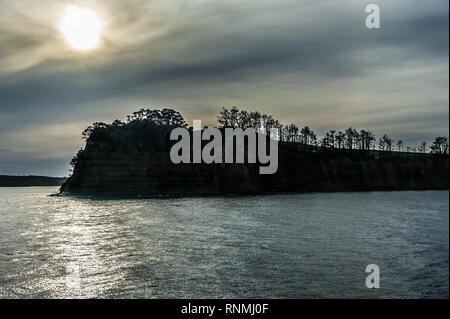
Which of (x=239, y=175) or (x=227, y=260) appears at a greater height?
(x=239, y=175)

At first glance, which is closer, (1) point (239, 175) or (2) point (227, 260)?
(2) point (227, 260)

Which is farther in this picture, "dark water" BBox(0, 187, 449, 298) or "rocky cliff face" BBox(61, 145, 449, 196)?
"rocky cliff face" BBox(61, 145, 449, 196)

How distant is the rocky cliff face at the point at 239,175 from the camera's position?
148875 millimetres

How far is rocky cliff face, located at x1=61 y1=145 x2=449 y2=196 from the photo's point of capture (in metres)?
149

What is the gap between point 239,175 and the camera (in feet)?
509

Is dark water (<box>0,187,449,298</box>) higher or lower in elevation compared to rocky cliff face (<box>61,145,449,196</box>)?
lower

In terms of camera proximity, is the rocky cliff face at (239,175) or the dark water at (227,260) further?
the rocky cliff face at (239,175)

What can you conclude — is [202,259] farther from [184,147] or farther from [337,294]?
[184,147]

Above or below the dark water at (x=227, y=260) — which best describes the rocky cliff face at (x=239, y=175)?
above

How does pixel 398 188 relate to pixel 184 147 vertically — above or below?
below
